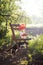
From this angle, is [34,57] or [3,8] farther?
[3,8]

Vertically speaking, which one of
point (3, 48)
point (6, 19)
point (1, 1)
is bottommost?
point (3, 48)

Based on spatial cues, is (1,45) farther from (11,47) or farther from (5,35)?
(5,35)

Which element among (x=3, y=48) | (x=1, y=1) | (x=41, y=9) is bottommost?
(x=41, y=9)

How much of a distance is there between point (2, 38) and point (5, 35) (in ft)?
0.69

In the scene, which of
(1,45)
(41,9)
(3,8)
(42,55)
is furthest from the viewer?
(41,9)

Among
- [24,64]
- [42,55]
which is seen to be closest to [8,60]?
[24,64]

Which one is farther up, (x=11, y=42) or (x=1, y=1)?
(x=1, y=1)

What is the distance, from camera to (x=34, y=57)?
5.68 meters

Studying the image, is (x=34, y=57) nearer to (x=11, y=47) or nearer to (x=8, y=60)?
(x=8, y=60)

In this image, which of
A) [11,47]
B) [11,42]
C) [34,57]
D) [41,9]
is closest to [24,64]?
[34,57]

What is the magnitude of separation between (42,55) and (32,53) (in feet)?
1.01

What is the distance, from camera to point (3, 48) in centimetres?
745

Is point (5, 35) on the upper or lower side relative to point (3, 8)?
lower

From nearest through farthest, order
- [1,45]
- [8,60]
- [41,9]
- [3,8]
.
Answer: [8,60] → [1,45] → [3,8] → [41,9]
